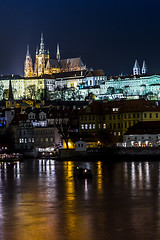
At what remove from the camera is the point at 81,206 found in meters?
25.7

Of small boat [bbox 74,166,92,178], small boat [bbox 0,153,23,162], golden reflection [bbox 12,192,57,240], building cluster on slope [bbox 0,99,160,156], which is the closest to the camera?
golden reflection [bbox 12,192,57,240]

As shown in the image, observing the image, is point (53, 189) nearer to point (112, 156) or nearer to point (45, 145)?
point (112, 156)

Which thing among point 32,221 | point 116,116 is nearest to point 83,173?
point 32,221

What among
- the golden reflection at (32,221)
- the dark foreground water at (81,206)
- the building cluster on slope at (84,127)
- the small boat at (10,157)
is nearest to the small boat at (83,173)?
the dark foreground water at (81,206)

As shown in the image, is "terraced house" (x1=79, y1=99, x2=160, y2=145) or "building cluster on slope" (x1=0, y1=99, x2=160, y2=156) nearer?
"building cluster on slope" (x1=0, y1=99, x2=160, y2=156)

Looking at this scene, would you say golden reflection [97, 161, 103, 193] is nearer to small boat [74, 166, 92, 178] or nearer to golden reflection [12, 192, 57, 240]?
small boat [74, 166, 92, 178]

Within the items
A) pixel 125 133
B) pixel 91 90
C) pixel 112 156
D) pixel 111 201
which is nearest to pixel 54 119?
pixel 125 133

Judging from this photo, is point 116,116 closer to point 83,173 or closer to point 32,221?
point 83,173

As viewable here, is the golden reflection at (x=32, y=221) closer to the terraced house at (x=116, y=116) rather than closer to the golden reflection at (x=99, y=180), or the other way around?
the golden reflection at (x=99, y=180)

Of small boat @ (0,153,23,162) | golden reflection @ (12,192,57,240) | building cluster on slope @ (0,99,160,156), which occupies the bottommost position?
golden reflection @ (12,192,57,240)

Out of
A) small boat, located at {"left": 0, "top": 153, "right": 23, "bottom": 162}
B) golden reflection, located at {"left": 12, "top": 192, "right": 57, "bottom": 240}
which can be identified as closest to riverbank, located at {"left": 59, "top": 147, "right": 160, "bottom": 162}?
small boat, located at {"left": 0, "top": 153, "right": 23, "bottom": 162}

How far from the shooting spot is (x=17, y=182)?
120 feet

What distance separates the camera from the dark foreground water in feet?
66.4

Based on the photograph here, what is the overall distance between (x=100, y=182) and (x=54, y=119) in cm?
3648
